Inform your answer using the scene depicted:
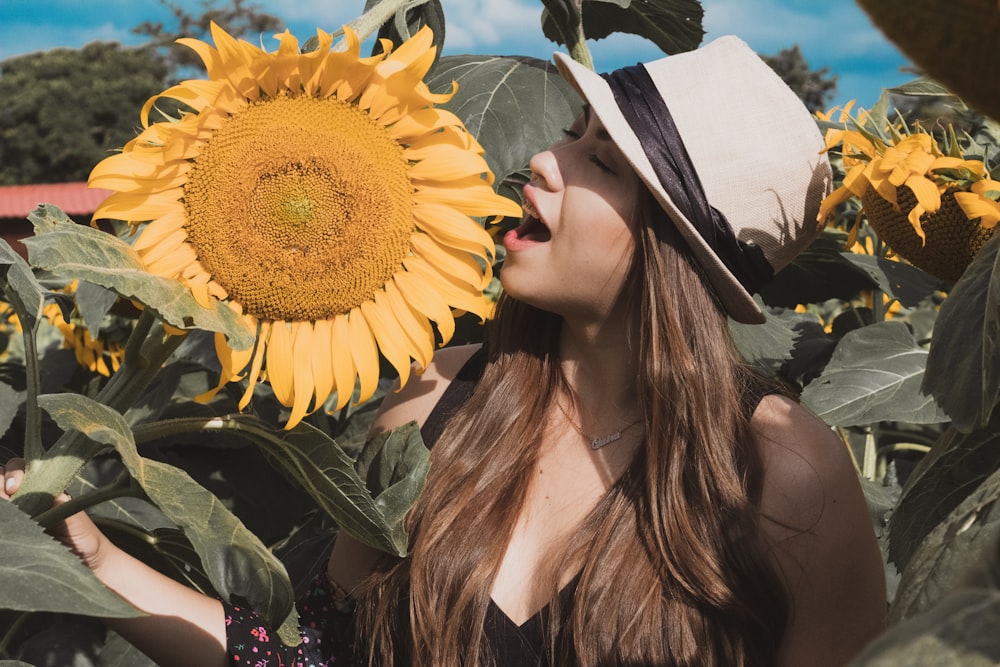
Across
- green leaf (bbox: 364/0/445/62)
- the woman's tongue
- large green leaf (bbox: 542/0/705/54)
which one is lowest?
the woman's tongue

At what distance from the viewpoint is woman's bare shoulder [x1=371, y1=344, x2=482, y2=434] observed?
1.55 m

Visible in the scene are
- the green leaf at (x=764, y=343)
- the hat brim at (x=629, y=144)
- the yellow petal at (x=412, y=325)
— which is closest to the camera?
the yellow petal at (x=412, y=325)

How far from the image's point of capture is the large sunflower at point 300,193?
960mm

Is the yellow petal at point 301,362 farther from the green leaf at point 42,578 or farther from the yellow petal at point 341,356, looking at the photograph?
the green leaf at point 42,578

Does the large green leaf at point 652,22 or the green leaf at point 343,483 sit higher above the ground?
the large green leaf at point 652,22

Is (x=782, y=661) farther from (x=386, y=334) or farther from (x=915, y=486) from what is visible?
(x=386, y=334)

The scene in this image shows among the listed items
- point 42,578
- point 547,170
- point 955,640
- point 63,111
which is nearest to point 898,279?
point 547,170

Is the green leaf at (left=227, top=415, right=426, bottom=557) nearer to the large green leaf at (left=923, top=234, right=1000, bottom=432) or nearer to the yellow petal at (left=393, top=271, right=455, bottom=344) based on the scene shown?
the yellow petal at (left=393, top=271, right=455, bottom=344)

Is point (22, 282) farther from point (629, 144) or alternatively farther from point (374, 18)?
point (629, 144)

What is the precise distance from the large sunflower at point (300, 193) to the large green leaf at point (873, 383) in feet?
2.67

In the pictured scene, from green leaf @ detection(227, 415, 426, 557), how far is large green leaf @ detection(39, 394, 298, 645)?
0.08 m

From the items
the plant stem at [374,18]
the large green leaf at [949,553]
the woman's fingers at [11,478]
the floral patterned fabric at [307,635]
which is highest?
the plant stem at [374,18]

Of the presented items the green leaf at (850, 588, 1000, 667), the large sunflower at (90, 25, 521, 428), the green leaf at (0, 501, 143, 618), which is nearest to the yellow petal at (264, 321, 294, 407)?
the large sunflower at (90, 25, 521, 428)

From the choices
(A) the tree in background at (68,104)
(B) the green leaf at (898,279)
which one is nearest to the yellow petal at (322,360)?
(B) the green leaf at (898,279)
